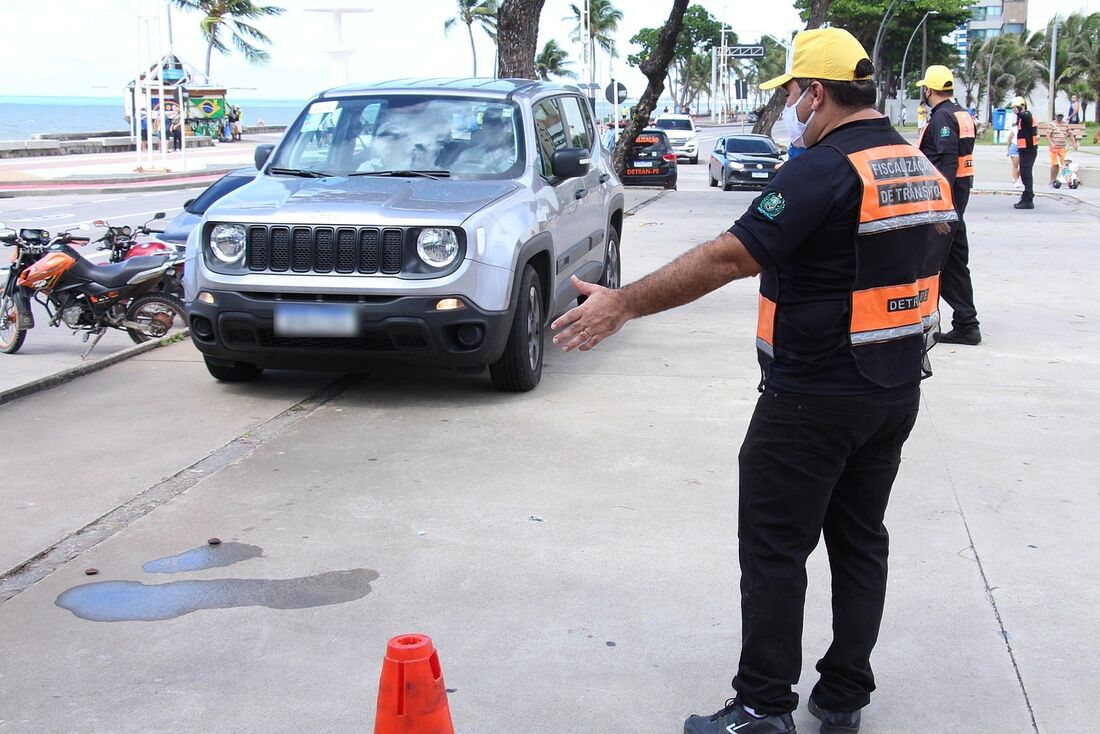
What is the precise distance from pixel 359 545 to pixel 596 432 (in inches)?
80.4

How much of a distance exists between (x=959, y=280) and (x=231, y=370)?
16.9 feet

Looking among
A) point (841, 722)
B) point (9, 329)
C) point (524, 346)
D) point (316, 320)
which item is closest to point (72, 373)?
point (9, 329)

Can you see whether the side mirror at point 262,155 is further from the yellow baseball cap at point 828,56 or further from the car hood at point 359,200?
the yellow baseball cap at point 828,56

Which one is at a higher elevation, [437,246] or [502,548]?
[437,246]

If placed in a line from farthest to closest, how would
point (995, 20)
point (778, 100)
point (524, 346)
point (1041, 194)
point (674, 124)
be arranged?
point (995, 20)
point (674, 124)
point (778, 100)
point (1041, 194)
point (524, 346)

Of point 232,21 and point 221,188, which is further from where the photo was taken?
point 232,21

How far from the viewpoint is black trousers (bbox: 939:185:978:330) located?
28.8 ft

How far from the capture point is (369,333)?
6766 millimetres

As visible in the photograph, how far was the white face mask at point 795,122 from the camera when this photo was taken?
10.7ft

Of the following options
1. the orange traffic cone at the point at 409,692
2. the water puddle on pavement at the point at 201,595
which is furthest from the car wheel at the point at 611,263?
the orange traffic cone at the point at 409,692

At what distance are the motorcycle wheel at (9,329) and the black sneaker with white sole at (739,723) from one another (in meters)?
A: 7.38

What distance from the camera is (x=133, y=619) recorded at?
417 centimetres

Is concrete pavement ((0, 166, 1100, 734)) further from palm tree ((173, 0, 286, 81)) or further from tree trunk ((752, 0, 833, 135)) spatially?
palm tree ((173, 0, 286, 81))

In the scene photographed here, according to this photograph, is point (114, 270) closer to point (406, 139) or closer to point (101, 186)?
point (406, 139)
